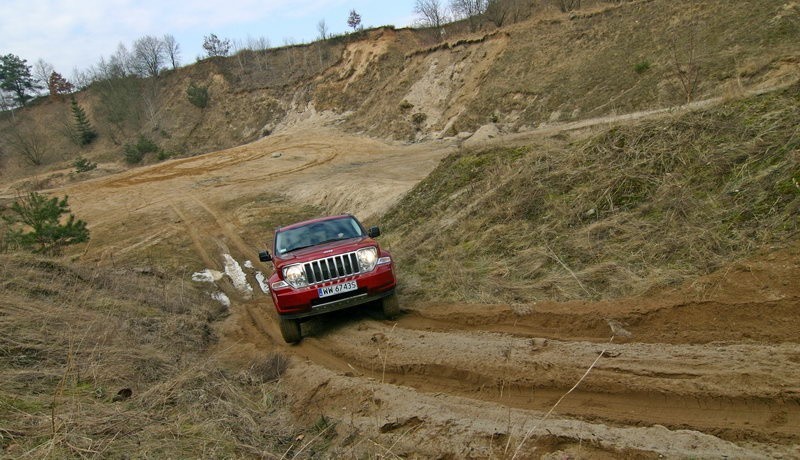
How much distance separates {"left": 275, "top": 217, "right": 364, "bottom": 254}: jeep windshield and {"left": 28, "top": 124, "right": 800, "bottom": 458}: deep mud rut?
1307mm

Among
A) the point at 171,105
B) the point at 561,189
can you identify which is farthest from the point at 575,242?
the point at 171,105

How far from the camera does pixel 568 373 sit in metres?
4.70

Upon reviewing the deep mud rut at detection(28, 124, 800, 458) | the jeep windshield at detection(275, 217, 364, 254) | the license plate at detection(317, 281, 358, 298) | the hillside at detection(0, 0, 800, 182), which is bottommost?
the deep mud rut at detection(28, 124, 800, 458)

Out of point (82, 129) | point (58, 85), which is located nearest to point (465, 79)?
point (82, 129)

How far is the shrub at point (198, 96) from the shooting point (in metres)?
54.2

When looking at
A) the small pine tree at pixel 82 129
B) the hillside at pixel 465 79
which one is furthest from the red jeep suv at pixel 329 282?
the small pine tree at pixel 82 129

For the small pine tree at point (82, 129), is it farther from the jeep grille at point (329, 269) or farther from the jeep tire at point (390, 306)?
the jeep tire at point (390, 306)

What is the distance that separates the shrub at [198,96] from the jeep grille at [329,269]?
52827 millimetres

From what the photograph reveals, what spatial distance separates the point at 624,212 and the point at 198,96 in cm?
5433

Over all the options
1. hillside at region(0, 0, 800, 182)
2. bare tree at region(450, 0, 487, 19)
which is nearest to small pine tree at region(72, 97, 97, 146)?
hillside at region(0, 0, 800, 182)

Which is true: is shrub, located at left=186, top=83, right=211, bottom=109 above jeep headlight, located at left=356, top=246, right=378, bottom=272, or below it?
above

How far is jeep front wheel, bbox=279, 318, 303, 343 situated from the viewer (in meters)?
7.53

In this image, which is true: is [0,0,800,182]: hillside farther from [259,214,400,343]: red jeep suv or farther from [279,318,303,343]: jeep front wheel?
[279,318,303,343]: jeep front wheel

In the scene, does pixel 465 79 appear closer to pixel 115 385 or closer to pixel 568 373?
pixel 568 373
